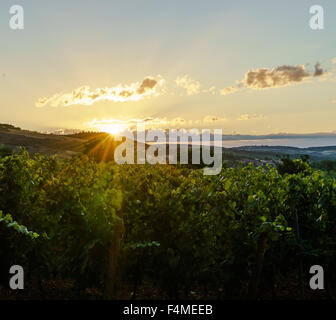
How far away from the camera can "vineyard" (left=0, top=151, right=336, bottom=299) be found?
17.3 feet

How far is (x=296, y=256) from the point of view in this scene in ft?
18.6

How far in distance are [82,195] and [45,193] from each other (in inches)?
38.9

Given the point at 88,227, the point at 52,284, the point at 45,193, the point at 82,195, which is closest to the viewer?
the point at 88,227

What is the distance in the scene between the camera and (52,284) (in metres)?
6.88

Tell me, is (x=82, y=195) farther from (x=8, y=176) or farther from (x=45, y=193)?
(x=8, y=176)

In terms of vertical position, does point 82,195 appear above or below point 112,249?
above

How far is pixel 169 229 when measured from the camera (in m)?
5.54

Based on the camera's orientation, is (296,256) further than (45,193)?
No

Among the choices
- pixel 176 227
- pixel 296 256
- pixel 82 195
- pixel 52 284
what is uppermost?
pixel 82 195

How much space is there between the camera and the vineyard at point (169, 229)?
5270mm

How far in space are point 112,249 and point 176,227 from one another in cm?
130
